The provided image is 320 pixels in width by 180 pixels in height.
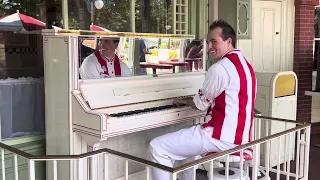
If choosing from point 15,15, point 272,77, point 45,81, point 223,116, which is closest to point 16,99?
point 45,81

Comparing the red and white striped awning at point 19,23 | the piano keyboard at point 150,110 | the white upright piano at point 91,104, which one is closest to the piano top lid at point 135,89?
the white upright piano at point 91,104

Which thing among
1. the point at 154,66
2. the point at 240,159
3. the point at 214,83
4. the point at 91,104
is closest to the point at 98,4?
the point at 154,66

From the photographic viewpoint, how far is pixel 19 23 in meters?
3.84

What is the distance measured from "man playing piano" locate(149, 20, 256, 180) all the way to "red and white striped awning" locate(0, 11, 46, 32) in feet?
5.26

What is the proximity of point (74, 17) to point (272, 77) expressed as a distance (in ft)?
7.12

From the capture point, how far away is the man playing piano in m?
3.12

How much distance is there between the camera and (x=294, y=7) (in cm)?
651

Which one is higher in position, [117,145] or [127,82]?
[127,82]

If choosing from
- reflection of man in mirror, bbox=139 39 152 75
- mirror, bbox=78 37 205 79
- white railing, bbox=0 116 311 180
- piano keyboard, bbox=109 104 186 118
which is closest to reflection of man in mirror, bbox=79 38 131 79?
mirror, bbox=78 37 205 79

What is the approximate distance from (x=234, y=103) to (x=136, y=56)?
42.2 inches

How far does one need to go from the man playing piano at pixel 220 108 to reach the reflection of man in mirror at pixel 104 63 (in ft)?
2.51

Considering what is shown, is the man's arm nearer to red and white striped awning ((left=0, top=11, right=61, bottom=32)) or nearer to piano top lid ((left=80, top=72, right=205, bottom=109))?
piano top lid ((left=80, top=72, right=205, bottom=109))

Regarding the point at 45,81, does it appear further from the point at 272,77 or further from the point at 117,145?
the point at 272,77

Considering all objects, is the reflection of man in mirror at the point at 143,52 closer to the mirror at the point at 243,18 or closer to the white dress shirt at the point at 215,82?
the white dress shirt at the point at 215,82
